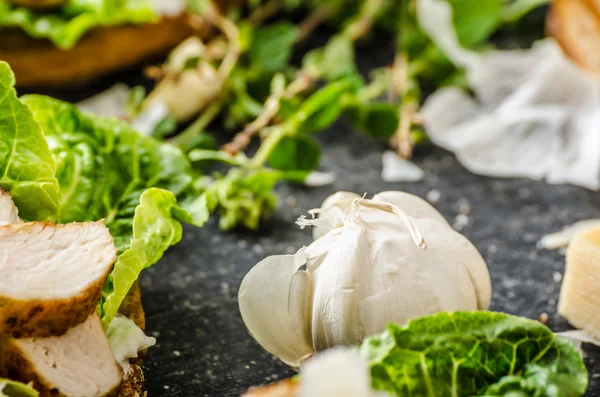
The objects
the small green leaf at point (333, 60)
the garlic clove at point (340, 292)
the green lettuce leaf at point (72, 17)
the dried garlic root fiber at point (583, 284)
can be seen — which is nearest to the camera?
the garlic clove at point (340, 292)

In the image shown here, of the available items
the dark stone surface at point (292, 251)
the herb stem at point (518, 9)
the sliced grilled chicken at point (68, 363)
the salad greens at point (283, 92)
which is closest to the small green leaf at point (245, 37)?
the salad greens at point (283, 92)

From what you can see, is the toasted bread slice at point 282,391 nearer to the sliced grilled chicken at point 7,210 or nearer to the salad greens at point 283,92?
the sliced grilled chicken at point 7,210

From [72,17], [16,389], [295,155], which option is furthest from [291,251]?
[72,17]

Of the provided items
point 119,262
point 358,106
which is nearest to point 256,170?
point 358,106

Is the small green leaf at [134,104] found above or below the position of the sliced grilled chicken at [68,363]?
below

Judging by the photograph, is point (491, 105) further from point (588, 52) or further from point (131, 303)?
point (131, 303)

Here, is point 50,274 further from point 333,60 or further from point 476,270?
point 333,60

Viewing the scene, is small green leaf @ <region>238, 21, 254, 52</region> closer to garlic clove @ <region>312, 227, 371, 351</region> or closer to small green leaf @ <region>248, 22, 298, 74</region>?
small green leaf @ <region>248, 22, 298, 74</region>
